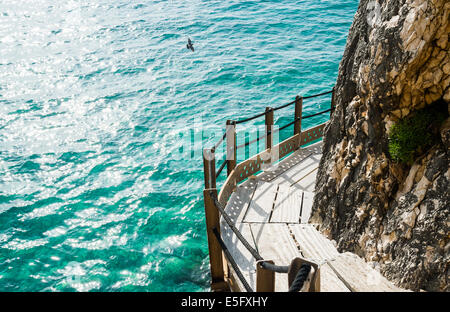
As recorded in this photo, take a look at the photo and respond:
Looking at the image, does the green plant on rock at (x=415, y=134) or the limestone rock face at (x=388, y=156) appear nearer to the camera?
the limestone rock face at (x=388, y=156)

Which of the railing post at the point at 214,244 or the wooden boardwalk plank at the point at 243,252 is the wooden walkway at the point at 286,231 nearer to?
the wooden boardwalk plank at the point at 243,252

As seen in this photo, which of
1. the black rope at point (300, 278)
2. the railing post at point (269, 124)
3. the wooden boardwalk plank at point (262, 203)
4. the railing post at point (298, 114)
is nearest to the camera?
the black rope at point (300, 278)

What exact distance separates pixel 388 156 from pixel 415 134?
0.63 m

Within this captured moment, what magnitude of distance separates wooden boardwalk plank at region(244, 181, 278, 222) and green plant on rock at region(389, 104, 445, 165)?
327 cm

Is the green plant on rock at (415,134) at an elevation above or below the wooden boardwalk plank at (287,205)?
above

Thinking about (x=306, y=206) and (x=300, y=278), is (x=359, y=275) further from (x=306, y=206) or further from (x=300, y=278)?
(x=306, y=206)

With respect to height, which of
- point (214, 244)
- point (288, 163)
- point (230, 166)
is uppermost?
point (230, 166)

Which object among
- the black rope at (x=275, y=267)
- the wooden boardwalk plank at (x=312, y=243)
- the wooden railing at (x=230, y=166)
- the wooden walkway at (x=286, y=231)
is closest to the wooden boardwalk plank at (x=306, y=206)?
the wooden walkway at (x=286, y=231)

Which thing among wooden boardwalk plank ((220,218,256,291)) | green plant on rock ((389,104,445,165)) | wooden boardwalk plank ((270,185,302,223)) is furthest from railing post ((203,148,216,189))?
green plant on rock ((389,104,445,165))

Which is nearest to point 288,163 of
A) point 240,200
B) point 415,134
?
point 240,200

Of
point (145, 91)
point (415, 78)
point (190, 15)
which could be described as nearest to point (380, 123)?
point (415, 78)

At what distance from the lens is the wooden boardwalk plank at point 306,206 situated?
26.4 ft

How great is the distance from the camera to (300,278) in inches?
102

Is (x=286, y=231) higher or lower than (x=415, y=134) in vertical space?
lower
